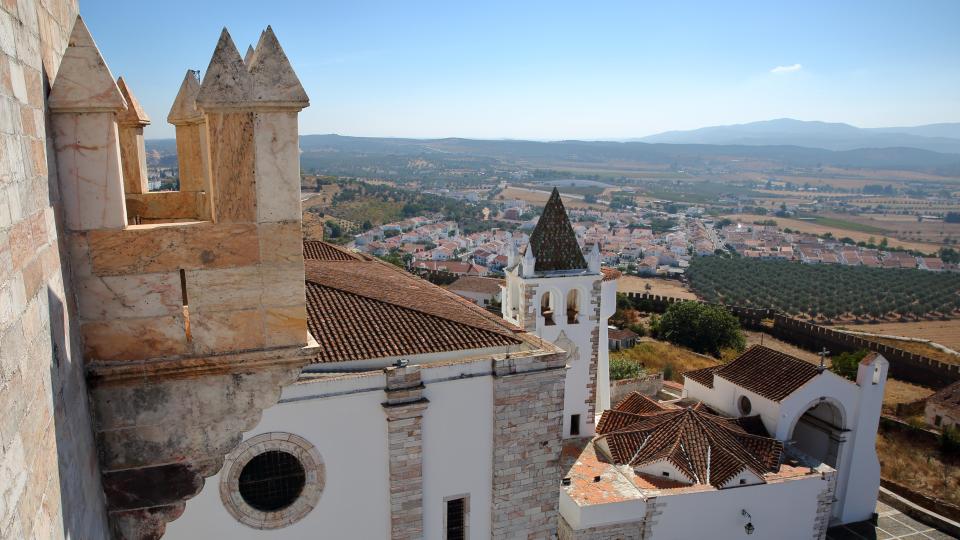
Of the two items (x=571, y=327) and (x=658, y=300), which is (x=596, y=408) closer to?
(x=571, y=327)

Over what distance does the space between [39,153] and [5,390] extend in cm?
117

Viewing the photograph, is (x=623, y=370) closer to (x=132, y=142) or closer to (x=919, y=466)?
(x=919, y=466)

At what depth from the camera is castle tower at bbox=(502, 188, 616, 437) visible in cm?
1653

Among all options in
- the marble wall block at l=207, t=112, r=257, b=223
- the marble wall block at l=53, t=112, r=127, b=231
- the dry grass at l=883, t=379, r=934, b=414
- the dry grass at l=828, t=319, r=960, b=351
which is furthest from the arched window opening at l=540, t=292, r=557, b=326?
the dry grass at l=828, t=319, r=960, b=351

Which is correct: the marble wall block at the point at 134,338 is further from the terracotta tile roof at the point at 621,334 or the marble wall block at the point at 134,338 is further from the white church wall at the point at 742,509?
the terracotta tile roof at the point at 621,334

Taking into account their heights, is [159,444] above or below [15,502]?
below

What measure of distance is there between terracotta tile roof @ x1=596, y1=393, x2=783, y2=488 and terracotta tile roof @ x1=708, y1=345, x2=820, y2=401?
1.48 meters

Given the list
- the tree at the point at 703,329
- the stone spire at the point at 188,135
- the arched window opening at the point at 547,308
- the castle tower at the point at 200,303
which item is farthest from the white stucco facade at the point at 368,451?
the tree at the point at 703,329

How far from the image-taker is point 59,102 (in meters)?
2.89

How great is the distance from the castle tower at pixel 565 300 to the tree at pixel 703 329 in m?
25.1

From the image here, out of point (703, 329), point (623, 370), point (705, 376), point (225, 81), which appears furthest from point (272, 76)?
point (703, 329)

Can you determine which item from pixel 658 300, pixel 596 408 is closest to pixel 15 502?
pixel 596 408

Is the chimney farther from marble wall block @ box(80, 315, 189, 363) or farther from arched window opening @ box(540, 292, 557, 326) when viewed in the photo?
arched window opening @ box(540, 292, 557, 326)

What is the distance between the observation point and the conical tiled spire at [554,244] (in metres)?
16.9
